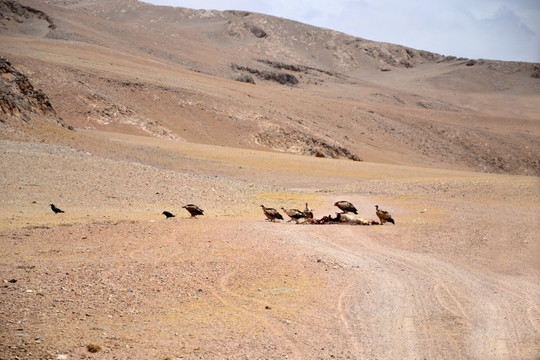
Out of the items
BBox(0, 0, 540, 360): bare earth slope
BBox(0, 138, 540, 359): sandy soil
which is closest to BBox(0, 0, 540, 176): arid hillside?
BBox(0, 0, 540, 360): bare earth slope

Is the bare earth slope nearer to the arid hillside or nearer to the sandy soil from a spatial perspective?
the sandy soil

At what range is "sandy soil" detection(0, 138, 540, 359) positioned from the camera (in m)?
6.77

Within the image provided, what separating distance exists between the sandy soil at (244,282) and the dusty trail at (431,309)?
3 cm

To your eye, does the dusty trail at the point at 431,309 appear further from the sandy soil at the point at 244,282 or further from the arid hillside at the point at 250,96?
the arid hillside at the point at 250,96

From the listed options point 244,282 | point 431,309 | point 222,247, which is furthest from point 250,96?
point 431,309

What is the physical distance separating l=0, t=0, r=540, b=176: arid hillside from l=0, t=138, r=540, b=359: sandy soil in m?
32.7

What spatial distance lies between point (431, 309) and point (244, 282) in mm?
2897

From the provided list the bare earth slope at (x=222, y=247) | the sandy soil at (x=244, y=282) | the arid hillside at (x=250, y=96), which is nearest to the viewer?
the sandy soil at (x=244, y=282)

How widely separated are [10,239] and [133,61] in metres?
63.2

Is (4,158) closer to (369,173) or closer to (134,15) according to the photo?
(369,173)

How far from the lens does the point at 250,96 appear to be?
65.7 metres

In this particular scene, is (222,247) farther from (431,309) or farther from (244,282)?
(431,309)

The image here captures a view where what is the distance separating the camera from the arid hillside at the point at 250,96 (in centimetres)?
5050

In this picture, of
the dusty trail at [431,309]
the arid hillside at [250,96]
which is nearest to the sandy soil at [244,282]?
the dusty trail at [431,309]
